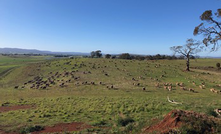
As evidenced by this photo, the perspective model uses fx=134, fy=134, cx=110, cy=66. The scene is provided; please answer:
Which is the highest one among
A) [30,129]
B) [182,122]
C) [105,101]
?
[182,122]

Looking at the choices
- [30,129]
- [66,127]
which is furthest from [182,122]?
[30,129]

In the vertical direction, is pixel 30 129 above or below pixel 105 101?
above

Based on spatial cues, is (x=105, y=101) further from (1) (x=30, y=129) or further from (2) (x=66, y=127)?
(1) (x=30, y=129)

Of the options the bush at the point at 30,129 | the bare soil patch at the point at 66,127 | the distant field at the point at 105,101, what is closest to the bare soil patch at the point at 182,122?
the distant field at the point at 105,101

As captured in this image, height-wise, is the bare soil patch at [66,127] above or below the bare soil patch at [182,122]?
below

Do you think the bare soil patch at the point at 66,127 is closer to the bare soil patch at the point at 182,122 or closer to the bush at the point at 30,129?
the bush at the point at 30,129

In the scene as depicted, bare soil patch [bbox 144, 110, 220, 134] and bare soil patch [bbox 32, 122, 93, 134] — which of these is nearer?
bare soil patch [bbox 144, 110, 220, 134]

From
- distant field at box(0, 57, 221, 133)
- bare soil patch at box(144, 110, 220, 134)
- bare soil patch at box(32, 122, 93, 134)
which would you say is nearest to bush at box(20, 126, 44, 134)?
bare soil patch at box(32, 122, 93, 134)

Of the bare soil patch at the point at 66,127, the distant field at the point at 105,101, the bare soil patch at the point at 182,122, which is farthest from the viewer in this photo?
the distant field at the point at 105,101

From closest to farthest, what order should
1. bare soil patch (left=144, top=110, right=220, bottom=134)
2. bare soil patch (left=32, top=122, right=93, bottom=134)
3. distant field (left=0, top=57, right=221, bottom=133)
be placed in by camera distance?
bare soil patch (left=144, top=110, right=220, bottom=134)
bare soil patch (left=32, top=122, right=93, bottom=134)
distant field (left=0, top=57, right=221, bottom=133)

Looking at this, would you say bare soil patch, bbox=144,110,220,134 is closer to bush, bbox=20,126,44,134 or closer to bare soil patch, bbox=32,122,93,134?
bare soil patch, bbox=32,122,93,134

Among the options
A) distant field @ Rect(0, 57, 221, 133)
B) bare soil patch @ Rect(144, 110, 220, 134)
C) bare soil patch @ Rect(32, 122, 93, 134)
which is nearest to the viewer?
bare soil patch @ Rect(144, 110, 220, 134)

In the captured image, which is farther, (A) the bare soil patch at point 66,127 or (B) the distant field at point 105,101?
(B) the distant field at point 105,101

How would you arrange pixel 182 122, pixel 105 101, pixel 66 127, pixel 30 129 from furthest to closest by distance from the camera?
pixel 105 101 < pixel 66 127 < pixel 30 129 < pixel 182 122
